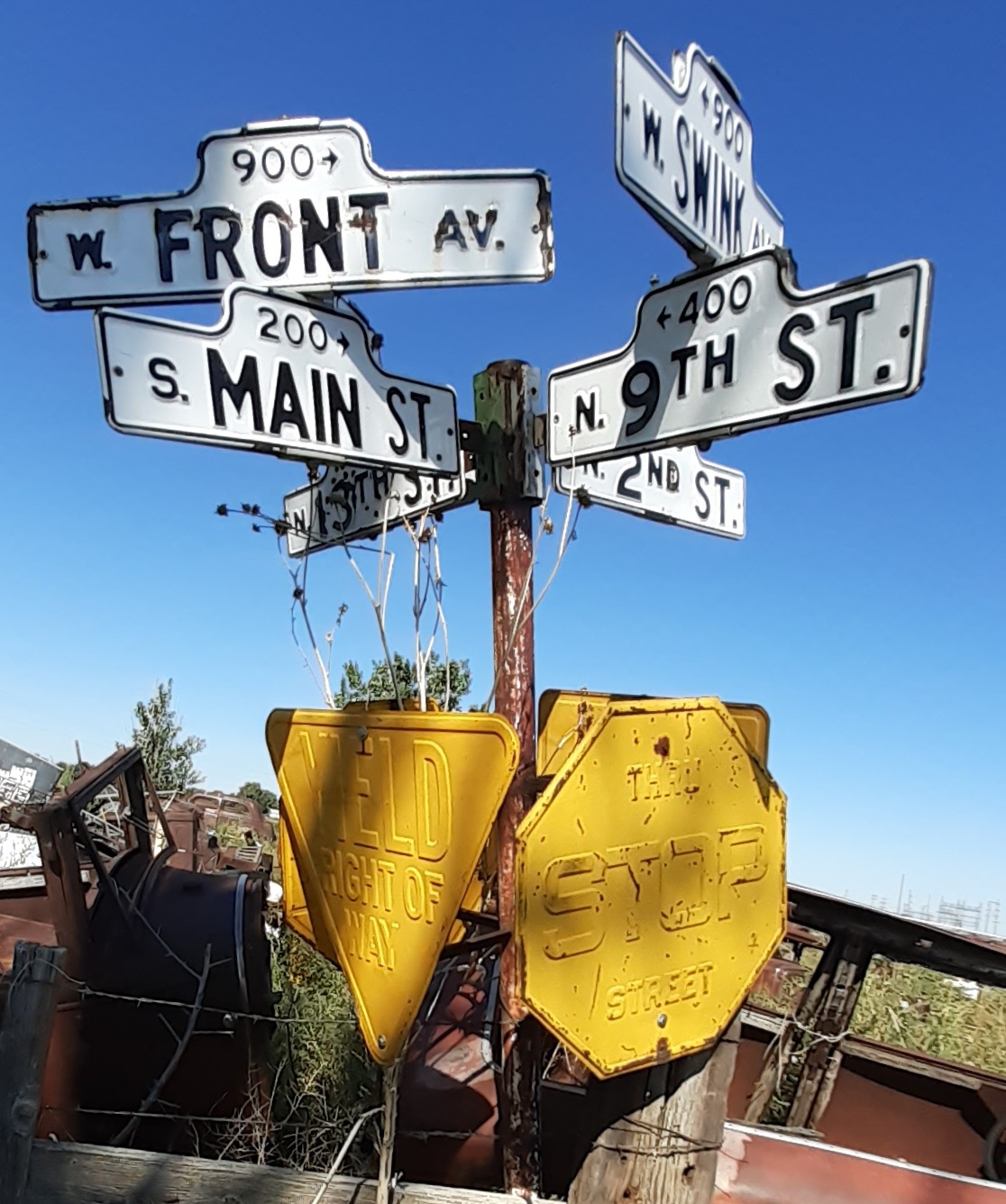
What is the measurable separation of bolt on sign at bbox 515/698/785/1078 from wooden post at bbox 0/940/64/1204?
141cm

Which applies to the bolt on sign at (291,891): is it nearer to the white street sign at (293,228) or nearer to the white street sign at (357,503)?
the white street sign at (357,503)

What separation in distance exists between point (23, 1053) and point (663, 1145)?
1.56 m

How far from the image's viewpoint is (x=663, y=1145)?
1845mm

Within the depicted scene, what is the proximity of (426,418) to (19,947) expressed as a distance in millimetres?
1682

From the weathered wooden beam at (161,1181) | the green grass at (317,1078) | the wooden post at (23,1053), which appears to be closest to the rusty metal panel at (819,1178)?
the weathered wooden beam at (161,1181)

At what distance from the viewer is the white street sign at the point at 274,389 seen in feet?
6.35

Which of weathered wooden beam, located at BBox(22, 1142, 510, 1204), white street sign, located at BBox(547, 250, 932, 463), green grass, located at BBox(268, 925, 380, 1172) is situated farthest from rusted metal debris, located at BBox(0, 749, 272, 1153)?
white street sign, located at BBox(547, 250, 932, 463)

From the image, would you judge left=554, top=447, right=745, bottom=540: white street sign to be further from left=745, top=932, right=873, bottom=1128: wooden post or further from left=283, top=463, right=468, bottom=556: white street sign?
left=745, top=932, right=873, bottom=1128: wooden post

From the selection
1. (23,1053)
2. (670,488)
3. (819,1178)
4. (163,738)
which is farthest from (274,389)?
(163,738)

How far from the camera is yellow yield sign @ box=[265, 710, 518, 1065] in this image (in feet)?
5.25

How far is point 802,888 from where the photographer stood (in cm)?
356

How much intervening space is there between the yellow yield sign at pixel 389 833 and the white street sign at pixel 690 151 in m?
1.24

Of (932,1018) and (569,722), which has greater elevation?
(569,722)

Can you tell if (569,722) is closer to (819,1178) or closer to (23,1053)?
(819,1178)
